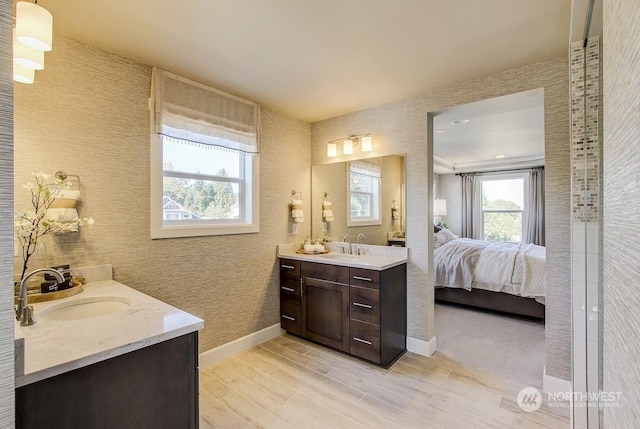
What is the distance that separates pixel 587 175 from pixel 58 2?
3.03m

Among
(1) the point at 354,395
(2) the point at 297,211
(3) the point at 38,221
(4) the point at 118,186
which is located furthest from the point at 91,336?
(2) the point at 297,211

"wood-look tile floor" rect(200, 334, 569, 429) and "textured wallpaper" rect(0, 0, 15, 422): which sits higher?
"textured wallpaper" rect(0, 0, 15, 422)

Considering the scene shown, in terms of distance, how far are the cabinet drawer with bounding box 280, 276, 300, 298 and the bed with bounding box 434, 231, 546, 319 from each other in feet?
7.54

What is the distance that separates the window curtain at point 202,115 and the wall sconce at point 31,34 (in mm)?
1002

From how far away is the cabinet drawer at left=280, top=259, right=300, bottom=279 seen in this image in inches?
123

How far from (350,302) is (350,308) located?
54mm

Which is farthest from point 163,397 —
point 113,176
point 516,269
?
point 516,269

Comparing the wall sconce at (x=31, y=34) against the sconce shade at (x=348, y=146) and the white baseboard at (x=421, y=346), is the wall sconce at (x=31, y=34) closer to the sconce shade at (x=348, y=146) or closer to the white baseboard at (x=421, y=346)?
the sconce shade at (x=348, y=146)

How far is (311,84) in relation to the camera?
8.57 feet

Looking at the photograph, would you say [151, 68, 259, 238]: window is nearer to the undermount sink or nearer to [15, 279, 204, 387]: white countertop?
the undermount sink

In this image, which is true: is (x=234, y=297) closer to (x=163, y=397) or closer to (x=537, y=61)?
(x=163, y=397)

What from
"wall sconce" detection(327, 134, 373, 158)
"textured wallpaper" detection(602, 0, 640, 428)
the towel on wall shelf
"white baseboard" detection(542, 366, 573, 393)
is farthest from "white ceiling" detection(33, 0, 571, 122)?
"white baseboard" detection(542, 366, 573, 393)

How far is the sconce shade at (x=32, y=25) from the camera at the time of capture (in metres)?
1.15

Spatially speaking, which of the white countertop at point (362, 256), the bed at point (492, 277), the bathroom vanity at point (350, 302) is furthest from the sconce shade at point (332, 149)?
the bed at point (492, 277)
